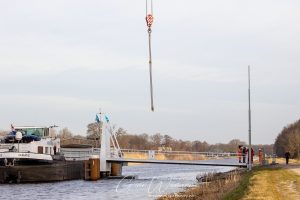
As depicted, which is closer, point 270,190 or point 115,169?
point 270,190

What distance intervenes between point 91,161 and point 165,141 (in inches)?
5091

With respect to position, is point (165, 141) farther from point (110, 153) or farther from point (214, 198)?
point (214, 198)

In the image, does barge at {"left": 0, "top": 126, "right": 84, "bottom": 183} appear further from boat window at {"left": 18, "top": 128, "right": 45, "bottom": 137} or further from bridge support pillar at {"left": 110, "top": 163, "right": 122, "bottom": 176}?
bridge support pillar at {"left": 110, "top": 163, "right": 122, "bottom": 176}

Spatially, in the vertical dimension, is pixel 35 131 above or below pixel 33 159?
above

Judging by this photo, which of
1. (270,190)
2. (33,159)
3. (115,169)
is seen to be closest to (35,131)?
(33,159)

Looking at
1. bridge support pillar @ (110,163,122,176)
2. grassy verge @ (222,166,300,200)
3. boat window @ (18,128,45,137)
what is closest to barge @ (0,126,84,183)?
boat window @ (18,128,45,137)

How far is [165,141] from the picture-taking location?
18700 centimetres

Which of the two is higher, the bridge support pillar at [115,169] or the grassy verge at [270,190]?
the grassy verge at [270,190]

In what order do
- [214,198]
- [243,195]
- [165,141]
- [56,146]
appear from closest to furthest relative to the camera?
[243,195] < [214,198] < [56,146] < [165,141]

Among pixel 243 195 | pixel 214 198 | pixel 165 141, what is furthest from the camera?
pixel 165 141

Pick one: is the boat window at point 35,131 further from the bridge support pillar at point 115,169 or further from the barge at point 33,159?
the bridge support pillar at point 115,169

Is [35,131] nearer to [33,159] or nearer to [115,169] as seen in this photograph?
[33,159]

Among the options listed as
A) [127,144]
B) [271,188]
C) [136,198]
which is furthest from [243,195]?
[127,144]

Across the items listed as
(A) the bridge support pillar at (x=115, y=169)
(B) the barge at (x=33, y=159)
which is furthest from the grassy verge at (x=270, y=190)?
(A) the bridge support pillar at (x=115, y=169)
